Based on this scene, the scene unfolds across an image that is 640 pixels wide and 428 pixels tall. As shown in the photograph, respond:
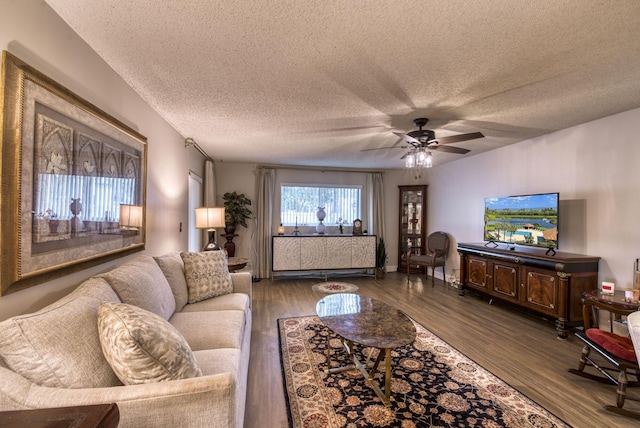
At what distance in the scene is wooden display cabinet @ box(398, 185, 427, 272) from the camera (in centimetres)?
595

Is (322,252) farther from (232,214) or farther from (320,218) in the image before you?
(232,214)

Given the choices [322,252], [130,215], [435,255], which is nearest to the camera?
[130,215]

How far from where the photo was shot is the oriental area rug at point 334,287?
15.3ft

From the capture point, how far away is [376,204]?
19.9 ft

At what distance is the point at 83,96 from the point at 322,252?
4.31m

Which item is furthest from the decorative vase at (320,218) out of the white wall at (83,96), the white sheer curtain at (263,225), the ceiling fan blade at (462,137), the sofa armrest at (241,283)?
the ceiling fan blade at (462,137)

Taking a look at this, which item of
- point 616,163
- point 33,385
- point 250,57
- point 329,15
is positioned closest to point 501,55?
point 329,15

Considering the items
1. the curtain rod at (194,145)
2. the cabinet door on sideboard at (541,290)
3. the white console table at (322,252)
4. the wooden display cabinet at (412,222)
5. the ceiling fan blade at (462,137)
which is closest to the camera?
the ceiling fan blade at (462,137)

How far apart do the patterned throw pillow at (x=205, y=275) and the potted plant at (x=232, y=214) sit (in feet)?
7.76

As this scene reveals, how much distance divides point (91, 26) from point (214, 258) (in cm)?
197

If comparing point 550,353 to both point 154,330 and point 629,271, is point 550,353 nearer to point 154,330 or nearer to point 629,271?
point 629,271

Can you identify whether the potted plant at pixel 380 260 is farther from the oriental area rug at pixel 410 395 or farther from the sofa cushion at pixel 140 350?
the sofa cushion at pixel 140 350

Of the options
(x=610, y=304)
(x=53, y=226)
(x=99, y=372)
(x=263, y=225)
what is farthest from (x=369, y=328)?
(x=263, y=225)

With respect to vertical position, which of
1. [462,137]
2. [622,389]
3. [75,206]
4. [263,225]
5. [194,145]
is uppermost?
[194,145]
